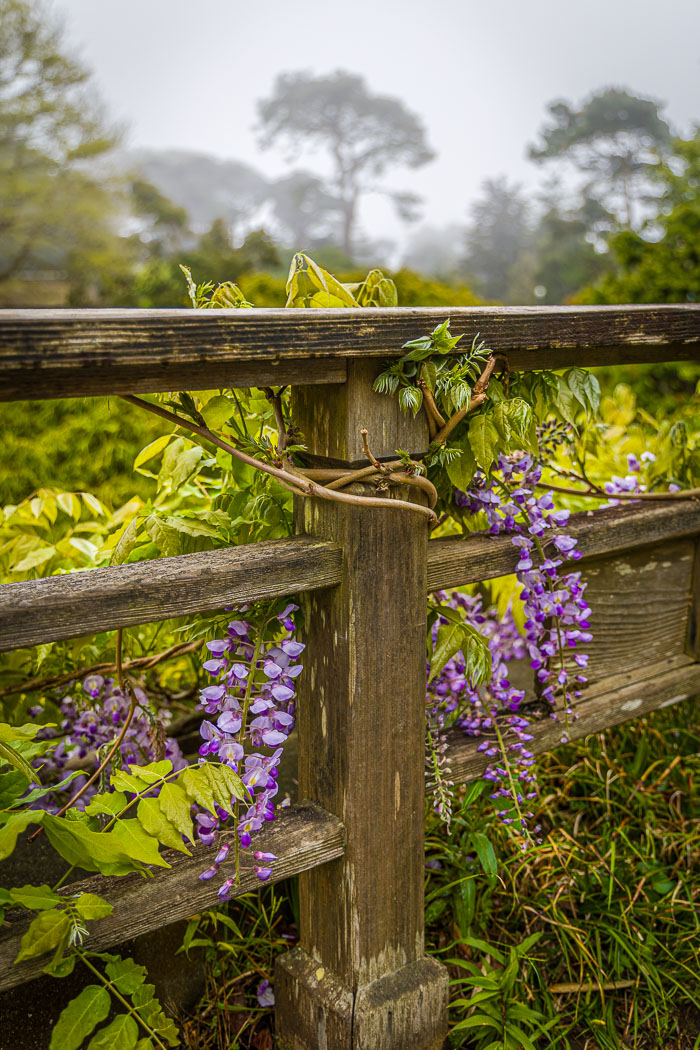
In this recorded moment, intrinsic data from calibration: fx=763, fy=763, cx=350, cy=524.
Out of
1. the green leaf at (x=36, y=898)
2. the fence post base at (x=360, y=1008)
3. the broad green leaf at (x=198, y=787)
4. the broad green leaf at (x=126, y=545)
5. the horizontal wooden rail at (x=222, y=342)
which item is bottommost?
the fence post base at (x=360, y=1008)

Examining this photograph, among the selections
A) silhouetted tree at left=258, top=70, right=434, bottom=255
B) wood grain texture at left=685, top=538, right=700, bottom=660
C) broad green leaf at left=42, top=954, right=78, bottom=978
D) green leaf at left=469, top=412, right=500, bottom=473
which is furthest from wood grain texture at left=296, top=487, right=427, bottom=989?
silhouetted tree at left=258, top=70, right=434, bottom=255

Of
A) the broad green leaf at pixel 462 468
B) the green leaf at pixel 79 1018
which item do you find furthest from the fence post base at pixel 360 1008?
the broad green leaf at pixel 462 468

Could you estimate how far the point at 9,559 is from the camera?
4.13 feet

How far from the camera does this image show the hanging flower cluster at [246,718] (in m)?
0.82

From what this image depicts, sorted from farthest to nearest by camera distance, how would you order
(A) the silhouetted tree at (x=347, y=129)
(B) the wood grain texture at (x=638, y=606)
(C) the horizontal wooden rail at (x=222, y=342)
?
(A) the silhouetted tree at (x=347, y=129), (B) the wood grain texture at (x=638, y=606), (C) the horizontal wooden rail at (x=222, y=342)

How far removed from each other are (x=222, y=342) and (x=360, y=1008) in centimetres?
81

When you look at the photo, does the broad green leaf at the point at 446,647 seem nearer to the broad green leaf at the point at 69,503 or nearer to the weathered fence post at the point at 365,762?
the weathered fence post at the point at 365,762

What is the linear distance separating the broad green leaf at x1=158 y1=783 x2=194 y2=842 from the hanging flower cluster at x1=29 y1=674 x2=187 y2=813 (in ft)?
1.17

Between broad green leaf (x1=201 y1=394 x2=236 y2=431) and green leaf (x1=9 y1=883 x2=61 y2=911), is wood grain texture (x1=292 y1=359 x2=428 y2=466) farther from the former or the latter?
green leaf (x1=9 y1=883 x2=61 y2=911)

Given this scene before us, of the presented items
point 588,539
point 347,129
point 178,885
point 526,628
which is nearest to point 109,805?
point 178,885

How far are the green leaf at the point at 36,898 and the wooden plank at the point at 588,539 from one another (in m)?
0.53

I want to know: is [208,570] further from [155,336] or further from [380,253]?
[380,253]

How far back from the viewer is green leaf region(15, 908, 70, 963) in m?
0.71

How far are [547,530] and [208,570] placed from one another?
0.54m
